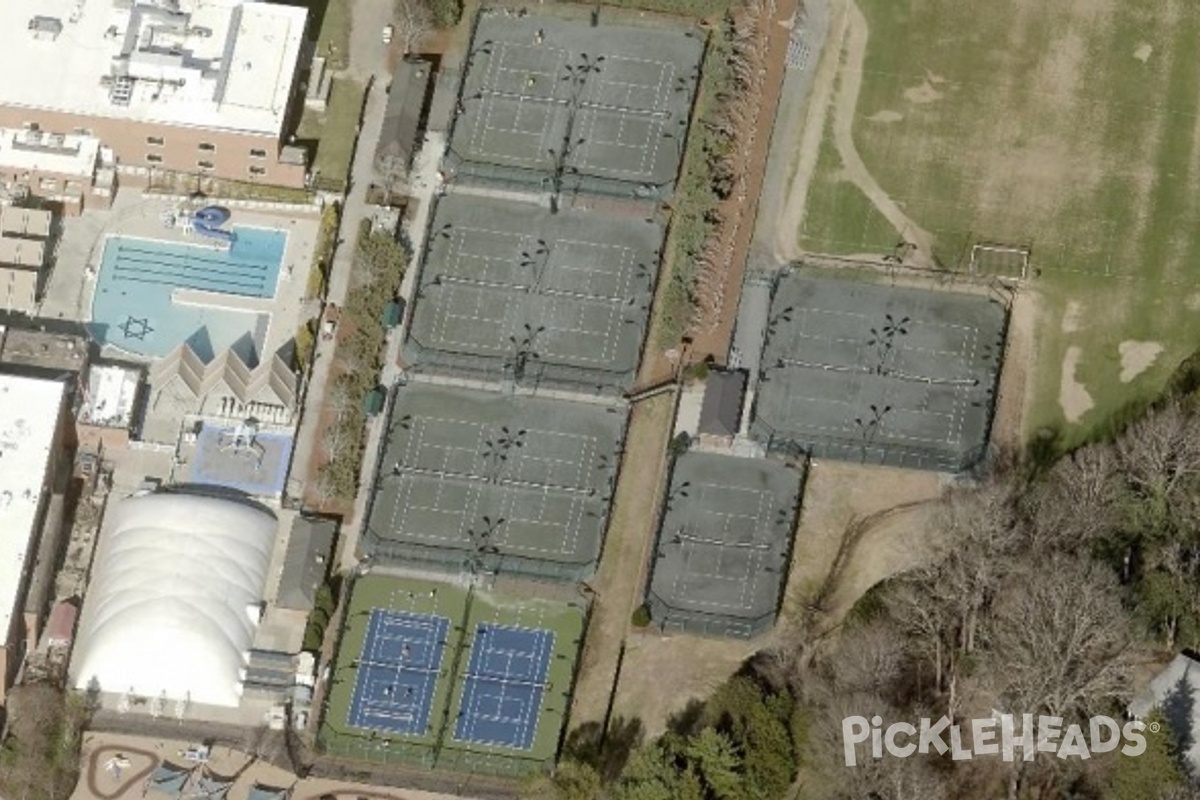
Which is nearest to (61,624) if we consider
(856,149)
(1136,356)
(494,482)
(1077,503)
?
(494,482)

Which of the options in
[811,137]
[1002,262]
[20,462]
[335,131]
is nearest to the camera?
[20,462]

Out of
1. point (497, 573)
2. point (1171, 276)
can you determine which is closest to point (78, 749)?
point (497, 573)

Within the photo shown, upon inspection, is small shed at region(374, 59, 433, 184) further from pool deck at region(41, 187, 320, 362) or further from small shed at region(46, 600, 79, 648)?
small shed at region(46, 600, 79, 648)

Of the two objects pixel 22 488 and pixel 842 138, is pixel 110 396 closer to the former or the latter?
pixel 22 488

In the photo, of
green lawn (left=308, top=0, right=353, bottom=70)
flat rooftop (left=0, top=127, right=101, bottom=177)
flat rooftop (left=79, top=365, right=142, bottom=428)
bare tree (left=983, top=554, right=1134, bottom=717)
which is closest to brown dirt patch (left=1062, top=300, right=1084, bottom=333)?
bare tree (left=983, top=554, right=1134, bottom=717)

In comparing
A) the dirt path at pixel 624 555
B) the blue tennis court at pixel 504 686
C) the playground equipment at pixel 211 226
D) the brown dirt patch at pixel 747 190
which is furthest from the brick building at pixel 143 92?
the blue tennis court at pixel 504 686

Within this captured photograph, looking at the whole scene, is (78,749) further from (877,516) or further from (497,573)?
(877,516)

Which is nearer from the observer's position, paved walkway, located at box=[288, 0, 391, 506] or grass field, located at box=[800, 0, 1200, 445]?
grass field, located at box=[800, 0, 1200, 445]
